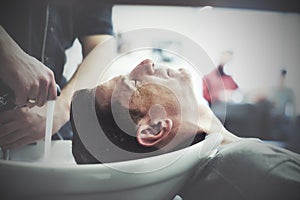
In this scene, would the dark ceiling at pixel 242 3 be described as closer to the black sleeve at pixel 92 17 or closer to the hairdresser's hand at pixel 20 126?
the black sleeve at pixel 92 17

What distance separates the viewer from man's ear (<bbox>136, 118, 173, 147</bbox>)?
3.13 feet

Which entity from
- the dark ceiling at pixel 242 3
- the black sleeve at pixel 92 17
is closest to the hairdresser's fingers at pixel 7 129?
the black sleeve at pixel 92 17

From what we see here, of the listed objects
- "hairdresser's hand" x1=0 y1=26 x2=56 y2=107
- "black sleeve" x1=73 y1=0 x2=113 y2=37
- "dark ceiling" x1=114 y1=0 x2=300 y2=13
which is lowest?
"hairdresser's hand" x1=0 y1=26 x2=56 y2=107

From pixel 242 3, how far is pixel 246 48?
11cm

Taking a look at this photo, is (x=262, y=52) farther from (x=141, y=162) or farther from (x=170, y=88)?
(x=141, y=162)

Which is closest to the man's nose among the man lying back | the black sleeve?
the man lying back

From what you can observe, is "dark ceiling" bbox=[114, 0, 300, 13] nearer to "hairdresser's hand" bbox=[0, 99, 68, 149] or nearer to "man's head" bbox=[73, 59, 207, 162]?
"man's head" bbox=[73, 59, 207, 162]

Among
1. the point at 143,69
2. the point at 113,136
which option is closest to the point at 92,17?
the point at 143,69

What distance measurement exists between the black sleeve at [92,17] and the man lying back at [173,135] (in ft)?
0.45

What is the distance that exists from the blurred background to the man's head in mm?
45

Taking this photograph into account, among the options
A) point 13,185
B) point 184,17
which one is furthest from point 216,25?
point 13,185

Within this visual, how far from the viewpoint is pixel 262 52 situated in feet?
3.32

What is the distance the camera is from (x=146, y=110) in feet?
3.15

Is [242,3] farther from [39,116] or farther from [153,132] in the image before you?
[39,116]
